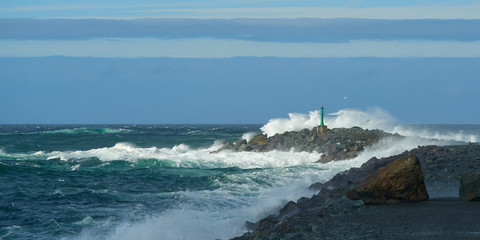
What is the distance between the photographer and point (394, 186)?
10336mm

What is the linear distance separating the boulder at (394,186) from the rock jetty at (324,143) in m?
14.3

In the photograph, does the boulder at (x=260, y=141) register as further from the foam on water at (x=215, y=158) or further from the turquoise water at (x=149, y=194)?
the turquoise water at (x=149, y=194)

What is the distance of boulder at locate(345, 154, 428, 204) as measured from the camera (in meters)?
10.3

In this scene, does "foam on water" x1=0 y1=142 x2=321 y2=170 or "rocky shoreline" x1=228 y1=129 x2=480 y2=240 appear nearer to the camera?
"rocky shoreline" x1=228 y1=129 x2=480 y2=240

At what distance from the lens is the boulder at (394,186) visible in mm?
10305

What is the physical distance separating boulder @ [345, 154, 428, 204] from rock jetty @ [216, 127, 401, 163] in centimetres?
1426

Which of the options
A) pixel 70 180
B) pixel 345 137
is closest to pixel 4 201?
pixel 70 180

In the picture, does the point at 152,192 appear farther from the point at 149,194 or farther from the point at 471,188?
the point at 471,188

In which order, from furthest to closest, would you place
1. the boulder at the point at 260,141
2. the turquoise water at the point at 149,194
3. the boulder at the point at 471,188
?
the boulder at the point at 260,141, the turquoise water at the point at 149,194, the boulder at the point at 471,188

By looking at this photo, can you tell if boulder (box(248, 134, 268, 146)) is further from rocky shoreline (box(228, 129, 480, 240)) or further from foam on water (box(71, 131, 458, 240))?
rocky shoreline (box(228, 129, 480, 240))

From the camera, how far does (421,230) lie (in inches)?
315

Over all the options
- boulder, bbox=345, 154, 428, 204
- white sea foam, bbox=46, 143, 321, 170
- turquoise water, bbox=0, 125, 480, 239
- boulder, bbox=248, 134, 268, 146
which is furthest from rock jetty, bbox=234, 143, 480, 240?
boulder, bbox=248, 134, 268, 146

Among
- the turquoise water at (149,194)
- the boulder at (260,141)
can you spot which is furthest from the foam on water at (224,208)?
the boulder at (260,141)

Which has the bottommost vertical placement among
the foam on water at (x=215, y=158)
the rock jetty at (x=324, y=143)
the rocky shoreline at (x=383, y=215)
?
the rocky shoreline at (x=383, y=215)
